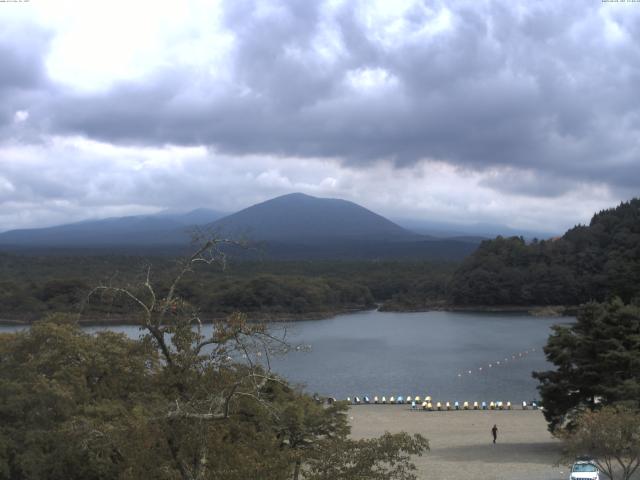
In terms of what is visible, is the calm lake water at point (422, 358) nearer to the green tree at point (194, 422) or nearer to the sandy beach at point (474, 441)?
the sandy beach at point (474, 441)

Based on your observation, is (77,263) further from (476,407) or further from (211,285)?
(476,407)

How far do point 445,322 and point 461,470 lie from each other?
4595 centimetres

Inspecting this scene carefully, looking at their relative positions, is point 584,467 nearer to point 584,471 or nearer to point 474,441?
point 584,471

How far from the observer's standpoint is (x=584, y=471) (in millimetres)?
12047

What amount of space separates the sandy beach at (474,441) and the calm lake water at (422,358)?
3.78m

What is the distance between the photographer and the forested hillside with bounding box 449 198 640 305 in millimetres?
68688

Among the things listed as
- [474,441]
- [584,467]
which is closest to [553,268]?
[474,441]

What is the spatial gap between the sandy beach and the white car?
561 mm

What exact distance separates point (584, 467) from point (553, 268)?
199ft

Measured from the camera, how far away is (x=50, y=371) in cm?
1219

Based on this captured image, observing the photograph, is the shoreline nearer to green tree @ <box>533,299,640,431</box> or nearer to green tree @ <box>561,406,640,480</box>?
green tree @ <box>533,299,640,431</box>

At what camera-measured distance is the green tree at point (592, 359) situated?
15812mm

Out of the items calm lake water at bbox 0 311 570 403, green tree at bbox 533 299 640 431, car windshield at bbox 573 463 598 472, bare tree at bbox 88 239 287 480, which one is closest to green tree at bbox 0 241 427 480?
bare tree at bbox 88 239 287 480

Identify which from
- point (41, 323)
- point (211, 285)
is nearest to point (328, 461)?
point (41, 323)
